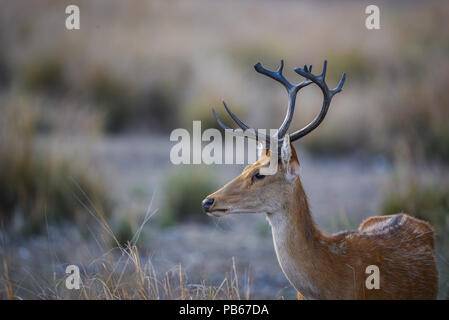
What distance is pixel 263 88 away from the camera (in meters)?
14.1

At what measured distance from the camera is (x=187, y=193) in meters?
8.62

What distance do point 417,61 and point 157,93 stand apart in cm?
672

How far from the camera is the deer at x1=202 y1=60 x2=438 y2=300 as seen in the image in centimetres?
384

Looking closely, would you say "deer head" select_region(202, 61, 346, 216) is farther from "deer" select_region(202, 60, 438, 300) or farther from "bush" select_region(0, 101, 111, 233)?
"bush" select_region(0, 101, 111, 233)

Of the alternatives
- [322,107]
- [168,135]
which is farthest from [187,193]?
[322,107]

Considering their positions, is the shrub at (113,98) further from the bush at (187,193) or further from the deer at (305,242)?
the deer at (305,242)

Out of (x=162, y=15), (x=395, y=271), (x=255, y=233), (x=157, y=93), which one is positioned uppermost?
(x=162, y=15)

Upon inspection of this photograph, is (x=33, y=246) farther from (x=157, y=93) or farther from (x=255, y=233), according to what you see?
(x=157, y=93)

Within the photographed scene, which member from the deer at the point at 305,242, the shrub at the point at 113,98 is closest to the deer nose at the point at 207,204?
the deer at the point at 305,242

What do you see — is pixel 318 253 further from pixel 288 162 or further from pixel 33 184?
pixel 33 184

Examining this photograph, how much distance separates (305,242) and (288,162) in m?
0.57

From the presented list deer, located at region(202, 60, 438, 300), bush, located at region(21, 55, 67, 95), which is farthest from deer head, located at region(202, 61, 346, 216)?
bush, located at region(21, 55, 67, 95)

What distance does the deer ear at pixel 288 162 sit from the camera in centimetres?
391
